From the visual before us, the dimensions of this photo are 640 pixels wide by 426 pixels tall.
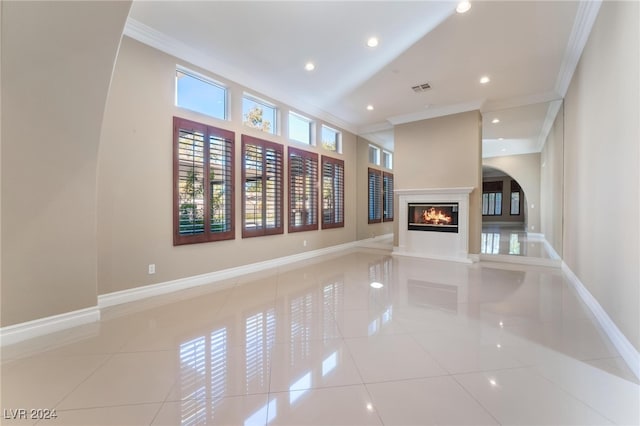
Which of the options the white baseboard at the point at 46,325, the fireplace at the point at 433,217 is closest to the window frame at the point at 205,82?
the white baseboard at the point at 46,325

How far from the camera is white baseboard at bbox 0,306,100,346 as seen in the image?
2.49 m

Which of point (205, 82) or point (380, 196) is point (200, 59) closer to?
point (205, 82)

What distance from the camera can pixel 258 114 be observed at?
5.40 metres

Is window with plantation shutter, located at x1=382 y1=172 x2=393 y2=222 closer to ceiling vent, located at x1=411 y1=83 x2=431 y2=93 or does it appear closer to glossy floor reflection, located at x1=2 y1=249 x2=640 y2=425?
ceiling vent, located at x1=411 y1=83 x2=431 y2=93

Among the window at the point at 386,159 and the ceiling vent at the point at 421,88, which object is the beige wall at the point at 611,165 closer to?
the ceiling vent at the point at 421,88

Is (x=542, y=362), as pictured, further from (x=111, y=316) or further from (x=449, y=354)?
(x=111, y=316)

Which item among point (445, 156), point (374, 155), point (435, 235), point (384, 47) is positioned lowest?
point (435, 235)

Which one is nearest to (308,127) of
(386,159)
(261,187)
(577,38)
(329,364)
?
(261,187)

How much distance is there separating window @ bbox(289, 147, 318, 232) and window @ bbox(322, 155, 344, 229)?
0.38m

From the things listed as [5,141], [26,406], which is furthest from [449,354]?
[5,141]

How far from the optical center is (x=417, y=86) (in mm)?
5238

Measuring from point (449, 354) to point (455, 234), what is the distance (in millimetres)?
4544

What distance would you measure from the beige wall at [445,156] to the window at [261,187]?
3.28 m

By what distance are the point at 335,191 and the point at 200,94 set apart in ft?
13.2
